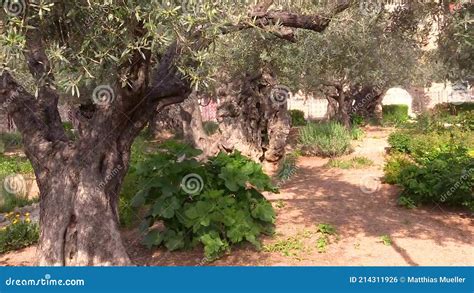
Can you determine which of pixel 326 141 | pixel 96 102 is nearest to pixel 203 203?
pixel 96 102

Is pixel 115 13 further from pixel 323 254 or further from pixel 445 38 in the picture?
pixel 445 38

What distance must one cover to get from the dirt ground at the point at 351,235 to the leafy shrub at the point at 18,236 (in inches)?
9.5

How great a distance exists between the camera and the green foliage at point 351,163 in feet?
41.5

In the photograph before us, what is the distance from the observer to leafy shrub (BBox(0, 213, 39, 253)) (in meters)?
8.07

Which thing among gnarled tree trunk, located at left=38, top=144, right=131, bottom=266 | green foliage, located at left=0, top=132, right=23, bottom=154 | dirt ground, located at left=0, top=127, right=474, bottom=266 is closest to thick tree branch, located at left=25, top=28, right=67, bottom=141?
gnarled tree trunk, located at left=38, top=144, right=131, bottom=266

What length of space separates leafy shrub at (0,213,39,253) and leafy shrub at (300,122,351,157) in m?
9.52

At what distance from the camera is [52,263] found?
17.9 ft

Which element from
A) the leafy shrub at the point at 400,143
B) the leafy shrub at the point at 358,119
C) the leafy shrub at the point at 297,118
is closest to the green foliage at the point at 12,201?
the leafy shrub at the point at 400,143

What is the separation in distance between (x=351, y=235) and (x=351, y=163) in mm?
5651

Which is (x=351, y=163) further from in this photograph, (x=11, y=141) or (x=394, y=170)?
(x=11, y=141)

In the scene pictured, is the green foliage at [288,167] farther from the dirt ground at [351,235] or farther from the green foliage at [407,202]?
the green foliage at [407,202]

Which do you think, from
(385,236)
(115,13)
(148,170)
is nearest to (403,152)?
(385,236)

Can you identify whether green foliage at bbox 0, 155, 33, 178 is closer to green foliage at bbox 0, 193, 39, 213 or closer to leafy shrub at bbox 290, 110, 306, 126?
green foliage at bbox 0, 193, 39, 213

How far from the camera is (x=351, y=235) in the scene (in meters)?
7.53
